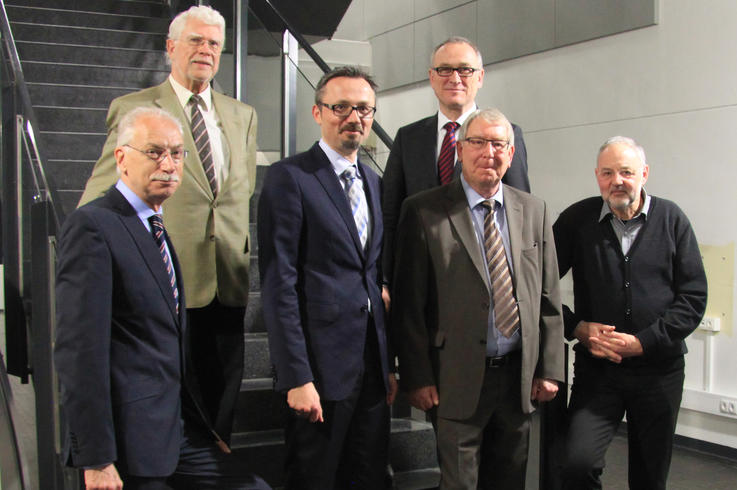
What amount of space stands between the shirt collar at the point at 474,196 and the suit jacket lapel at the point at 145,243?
107cm

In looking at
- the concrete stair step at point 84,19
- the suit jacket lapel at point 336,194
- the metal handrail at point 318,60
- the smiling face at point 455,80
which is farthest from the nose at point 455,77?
the concrete stair step at point 84,19

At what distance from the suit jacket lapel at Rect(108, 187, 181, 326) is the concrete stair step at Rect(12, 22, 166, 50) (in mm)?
4040

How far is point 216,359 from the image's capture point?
8.04 ft

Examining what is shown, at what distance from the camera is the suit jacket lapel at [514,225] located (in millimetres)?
2428

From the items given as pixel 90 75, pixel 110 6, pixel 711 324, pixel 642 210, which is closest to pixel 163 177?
pixel 642 210

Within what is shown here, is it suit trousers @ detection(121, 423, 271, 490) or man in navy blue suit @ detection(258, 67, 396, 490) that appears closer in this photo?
suit trousers @ detection(121, 423, 271, 490)

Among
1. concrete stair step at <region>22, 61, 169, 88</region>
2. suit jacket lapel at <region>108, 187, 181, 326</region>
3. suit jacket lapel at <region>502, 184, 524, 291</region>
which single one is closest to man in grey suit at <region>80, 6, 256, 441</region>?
suit jacket lapel at <region>108, 187, 181, 326</region>

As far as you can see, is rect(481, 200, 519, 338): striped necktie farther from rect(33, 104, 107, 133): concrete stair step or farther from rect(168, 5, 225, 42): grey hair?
rect(33, 104, 107, 133): concrete stair step

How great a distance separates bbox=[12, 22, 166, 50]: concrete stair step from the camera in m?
5.38

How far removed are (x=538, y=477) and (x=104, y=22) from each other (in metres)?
4.81

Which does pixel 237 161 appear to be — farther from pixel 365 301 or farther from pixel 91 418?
pixel 91 418

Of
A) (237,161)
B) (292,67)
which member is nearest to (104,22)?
(292,67)

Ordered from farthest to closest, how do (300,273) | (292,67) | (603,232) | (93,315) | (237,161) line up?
(292,67) < (603,232) < (237,161) < (300,273) < (93,315)

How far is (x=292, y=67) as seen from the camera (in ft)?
14.3
